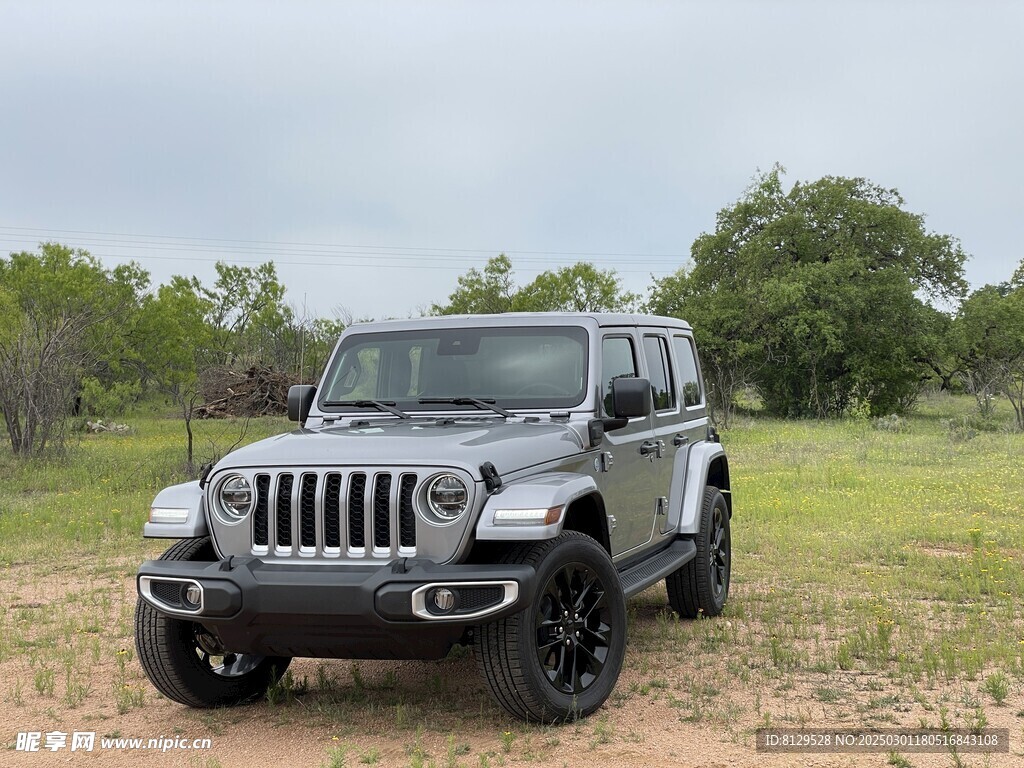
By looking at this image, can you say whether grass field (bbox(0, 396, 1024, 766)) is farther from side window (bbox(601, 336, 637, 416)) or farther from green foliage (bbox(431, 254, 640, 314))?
green foliage (bbox(431, 254, 640, 314))

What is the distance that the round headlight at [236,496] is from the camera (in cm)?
499

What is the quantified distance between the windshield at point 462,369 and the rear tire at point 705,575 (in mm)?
1943

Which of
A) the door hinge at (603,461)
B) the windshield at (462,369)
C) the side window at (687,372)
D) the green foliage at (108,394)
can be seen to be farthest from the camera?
the green foliage at (108,394)

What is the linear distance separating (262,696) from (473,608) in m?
1.87

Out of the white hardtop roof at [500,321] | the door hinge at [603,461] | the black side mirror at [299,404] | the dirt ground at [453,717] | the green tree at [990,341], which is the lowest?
the dirt ground at [453,717]

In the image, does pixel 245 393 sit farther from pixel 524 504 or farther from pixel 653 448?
pixel 524 504

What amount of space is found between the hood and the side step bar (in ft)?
2.71

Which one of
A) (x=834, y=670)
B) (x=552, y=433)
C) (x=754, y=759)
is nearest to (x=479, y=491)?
(x=552, y=433)

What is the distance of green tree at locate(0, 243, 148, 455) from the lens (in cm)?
2011

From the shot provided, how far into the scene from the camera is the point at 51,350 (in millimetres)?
20234

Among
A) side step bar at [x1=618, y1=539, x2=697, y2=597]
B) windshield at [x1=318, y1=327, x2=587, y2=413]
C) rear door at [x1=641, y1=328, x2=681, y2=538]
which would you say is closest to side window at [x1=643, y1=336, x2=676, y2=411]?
rear door at [x1=641, y1=328, x2=681, y2=538]

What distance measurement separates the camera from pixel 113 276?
39.3 meters

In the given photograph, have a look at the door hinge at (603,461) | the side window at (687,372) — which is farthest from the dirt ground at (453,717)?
the side window at (687,372)

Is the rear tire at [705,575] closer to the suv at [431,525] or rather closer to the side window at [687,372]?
the side window at [687,372]
